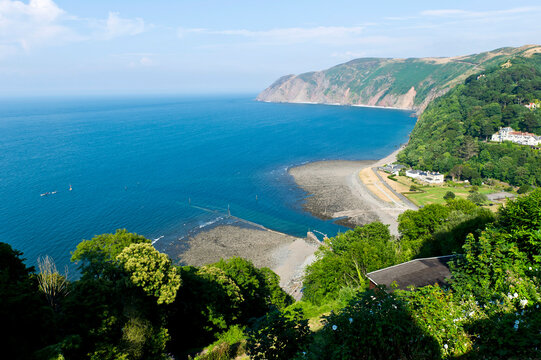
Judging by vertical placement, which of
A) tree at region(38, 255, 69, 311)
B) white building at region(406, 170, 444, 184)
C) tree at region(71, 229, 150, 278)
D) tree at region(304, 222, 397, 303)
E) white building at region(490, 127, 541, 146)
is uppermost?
tree at region(38, 255, 69, 311)

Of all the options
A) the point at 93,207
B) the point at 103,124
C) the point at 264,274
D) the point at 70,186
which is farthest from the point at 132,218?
the point at 103,124

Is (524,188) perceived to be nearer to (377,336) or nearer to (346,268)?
(346,268)

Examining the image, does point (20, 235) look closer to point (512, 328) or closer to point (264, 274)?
point (264, 274)

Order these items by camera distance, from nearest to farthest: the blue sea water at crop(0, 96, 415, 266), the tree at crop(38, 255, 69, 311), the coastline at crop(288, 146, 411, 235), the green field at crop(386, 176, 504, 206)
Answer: the tree at crop(38, 255, 69, 311) < the blue sea water at crop(0, 96, 415, 266) < the coastline at crop(288, 146, 411, 235) < the green field at crop(386, 176, 504, 206)

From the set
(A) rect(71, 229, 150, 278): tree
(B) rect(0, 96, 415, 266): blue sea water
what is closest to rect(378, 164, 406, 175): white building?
(B) rect(0, 96, 415, 266): blue sea water

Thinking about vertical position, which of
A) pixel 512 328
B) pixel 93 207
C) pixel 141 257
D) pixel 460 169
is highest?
pixel 512 328

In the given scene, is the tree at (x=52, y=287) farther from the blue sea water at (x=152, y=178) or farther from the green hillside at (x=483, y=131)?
the green hillside at (x=483, y=131)

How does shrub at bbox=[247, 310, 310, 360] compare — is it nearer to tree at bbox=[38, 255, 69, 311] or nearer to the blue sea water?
tree at bbox=[38, 255, 69, 311]
